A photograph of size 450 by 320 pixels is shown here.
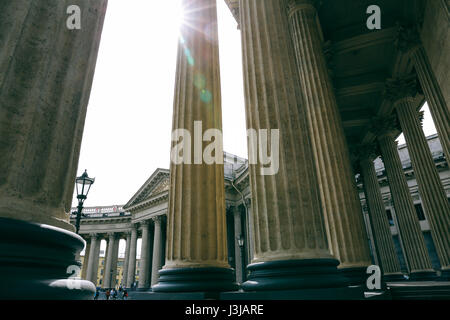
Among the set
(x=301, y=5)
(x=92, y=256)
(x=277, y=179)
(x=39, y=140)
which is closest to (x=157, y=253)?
(x=92, y=256)

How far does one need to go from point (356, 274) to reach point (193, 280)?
592 cm

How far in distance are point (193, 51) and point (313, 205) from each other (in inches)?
263

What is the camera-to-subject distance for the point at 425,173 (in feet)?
61.8

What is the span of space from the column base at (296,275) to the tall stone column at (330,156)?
4.56 metres

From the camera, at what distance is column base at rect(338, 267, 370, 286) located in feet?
30.9

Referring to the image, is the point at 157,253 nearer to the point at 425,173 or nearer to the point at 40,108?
the point at 425,173

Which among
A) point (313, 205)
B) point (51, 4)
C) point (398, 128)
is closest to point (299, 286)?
point (313, 205)

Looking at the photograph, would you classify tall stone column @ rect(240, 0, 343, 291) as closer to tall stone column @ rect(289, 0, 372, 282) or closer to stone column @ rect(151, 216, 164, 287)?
tall stone column @ rect(289, 0, 372, 282)

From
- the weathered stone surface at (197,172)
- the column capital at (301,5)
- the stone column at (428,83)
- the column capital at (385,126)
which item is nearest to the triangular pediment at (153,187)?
the column capital at (385,126)

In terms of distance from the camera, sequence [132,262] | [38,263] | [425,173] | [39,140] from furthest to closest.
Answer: [132,262], [425,173], [39,140], [38,263]

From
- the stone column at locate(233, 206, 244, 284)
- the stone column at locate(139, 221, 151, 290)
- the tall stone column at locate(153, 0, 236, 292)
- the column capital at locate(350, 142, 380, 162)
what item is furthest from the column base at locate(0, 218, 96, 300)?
the stone column at locate(139, 221, 151, 290)

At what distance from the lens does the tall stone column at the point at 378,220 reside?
24.7m

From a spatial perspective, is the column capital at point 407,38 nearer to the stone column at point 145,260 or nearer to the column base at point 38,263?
the column base at point 38,263

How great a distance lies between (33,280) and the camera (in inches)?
104
